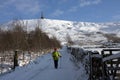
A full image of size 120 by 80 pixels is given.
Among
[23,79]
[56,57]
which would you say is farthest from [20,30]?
[23,79]

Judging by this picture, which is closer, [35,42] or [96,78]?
[96,78]

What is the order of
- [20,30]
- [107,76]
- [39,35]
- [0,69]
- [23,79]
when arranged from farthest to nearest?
[39,35] → [20,30] → [0,69] → [23,79] → [107,76]

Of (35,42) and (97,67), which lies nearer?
(97,67)

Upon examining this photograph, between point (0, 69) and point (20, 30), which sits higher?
point (20, 30)

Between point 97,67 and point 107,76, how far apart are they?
267 centimetres

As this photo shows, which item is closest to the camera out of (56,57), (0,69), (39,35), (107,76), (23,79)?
(107,76)

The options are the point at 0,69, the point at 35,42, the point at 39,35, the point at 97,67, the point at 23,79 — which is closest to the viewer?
the point at 97,67

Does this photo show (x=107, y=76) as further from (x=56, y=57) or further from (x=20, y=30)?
(x=20, y=30)

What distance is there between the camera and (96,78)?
14.1 metres

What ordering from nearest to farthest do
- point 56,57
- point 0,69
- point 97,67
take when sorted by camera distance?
point 97,67, point 56,57, point 0,69

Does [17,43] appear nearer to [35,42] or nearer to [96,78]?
[35,42]

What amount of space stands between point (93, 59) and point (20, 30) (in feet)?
183

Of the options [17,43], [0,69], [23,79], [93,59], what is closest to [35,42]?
[17,43]

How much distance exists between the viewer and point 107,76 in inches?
448
